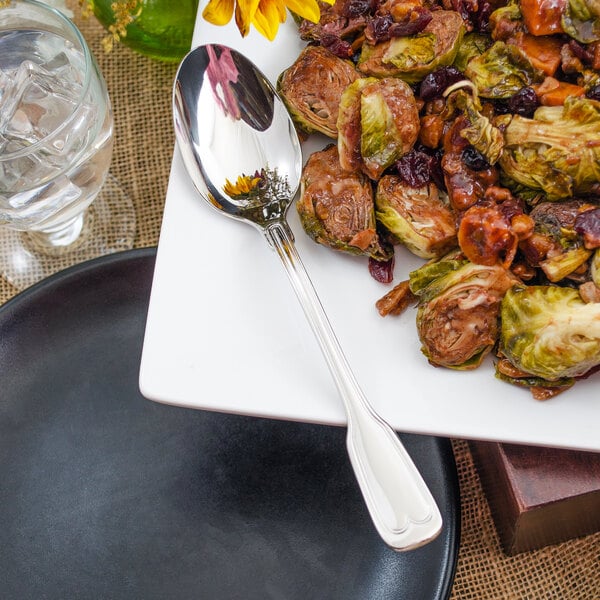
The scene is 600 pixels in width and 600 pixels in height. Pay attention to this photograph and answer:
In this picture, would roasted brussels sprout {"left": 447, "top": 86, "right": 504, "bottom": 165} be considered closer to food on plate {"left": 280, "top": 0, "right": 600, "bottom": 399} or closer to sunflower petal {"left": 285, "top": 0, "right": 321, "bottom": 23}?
food on plate {"left": 280, "top": 0, "right": 600, "bottom": 399}

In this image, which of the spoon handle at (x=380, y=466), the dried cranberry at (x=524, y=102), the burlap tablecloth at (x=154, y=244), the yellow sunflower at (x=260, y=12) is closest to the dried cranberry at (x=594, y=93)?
the dried cranberry at (x=524, y=102)

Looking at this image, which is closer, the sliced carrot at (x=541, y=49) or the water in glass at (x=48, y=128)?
the sliced carrot at (x=541, y=49)

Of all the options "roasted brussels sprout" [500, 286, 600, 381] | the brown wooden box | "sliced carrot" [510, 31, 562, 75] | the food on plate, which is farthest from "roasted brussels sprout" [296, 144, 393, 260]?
the brown wooden box

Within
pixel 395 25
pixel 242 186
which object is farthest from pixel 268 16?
pixel 242 186

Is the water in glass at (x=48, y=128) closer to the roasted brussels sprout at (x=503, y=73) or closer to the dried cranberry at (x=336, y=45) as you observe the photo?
the dried cranberry at (x=336, y=45)

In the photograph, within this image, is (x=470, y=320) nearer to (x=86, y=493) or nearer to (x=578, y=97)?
(x=578, y=97)

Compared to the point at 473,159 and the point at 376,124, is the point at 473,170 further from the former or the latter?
the point at 376,124
